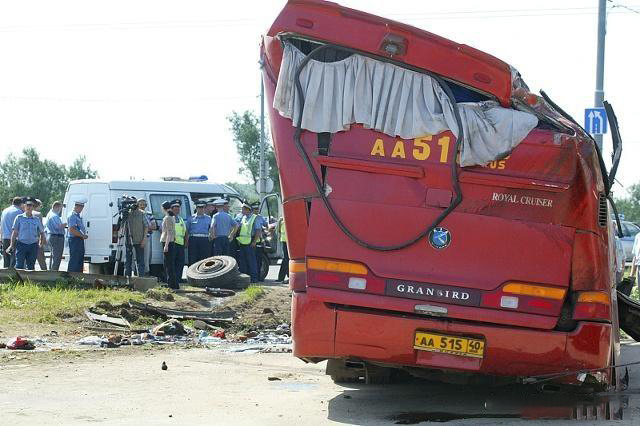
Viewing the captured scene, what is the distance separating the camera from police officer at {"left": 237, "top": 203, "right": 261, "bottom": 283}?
24.1m

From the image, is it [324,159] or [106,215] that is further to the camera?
[106,215]

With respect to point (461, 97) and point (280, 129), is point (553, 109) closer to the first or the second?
point (461, 97)

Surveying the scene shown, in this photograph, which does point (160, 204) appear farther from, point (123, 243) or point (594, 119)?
point (594, 119)

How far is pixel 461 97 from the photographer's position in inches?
323

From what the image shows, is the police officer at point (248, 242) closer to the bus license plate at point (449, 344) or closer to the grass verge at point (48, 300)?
the grass verge at point (48, 300)

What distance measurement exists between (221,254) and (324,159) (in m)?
15.7

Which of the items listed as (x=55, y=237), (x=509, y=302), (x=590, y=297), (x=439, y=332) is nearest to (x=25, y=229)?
(x=55, y=237)

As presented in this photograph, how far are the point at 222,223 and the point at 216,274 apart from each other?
3503mm

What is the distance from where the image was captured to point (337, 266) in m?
8.02

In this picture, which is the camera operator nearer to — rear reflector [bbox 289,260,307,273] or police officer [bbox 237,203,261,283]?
police officer [bbox 237,203,261,283]

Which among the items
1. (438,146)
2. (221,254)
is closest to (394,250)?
(438,146)

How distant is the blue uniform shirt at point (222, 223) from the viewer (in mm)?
23578

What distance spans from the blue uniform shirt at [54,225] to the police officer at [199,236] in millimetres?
2882

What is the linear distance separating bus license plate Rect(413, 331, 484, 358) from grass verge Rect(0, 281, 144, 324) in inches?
303
